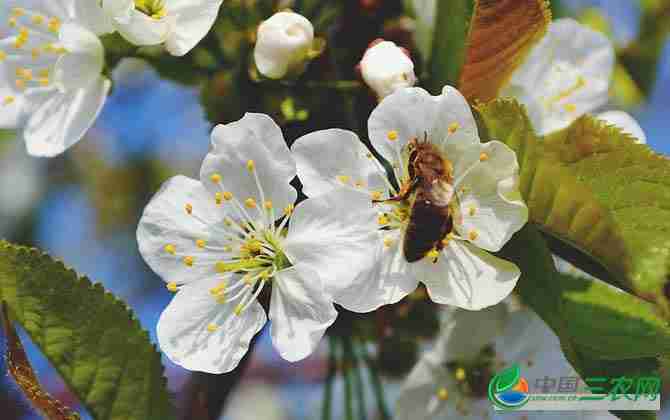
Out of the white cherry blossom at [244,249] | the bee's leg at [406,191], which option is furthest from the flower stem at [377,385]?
the bee's leg at [406,191]

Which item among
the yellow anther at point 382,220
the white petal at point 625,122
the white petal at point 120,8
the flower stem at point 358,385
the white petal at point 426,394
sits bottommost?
the flower stem at point 358,385

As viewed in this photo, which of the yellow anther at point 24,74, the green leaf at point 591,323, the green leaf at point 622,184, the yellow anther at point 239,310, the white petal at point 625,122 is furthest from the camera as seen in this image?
the yellow anther at point 24,74

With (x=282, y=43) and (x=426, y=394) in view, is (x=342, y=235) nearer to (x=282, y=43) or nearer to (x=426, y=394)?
(x=282, y=43)

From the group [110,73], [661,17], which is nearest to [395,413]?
[110,73]

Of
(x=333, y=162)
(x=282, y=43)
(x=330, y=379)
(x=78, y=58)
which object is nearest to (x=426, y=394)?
(x=330, y=379)

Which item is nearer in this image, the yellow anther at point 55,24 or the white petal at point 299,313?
the white petal at point 299,313

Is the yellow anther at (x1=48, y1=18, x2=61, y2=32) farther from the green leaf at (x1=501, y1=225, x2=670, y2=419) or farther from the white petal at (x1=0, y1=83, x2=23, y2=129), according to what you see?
the green leaf at (x1=501, y1=225, x2=670, y2=419)
